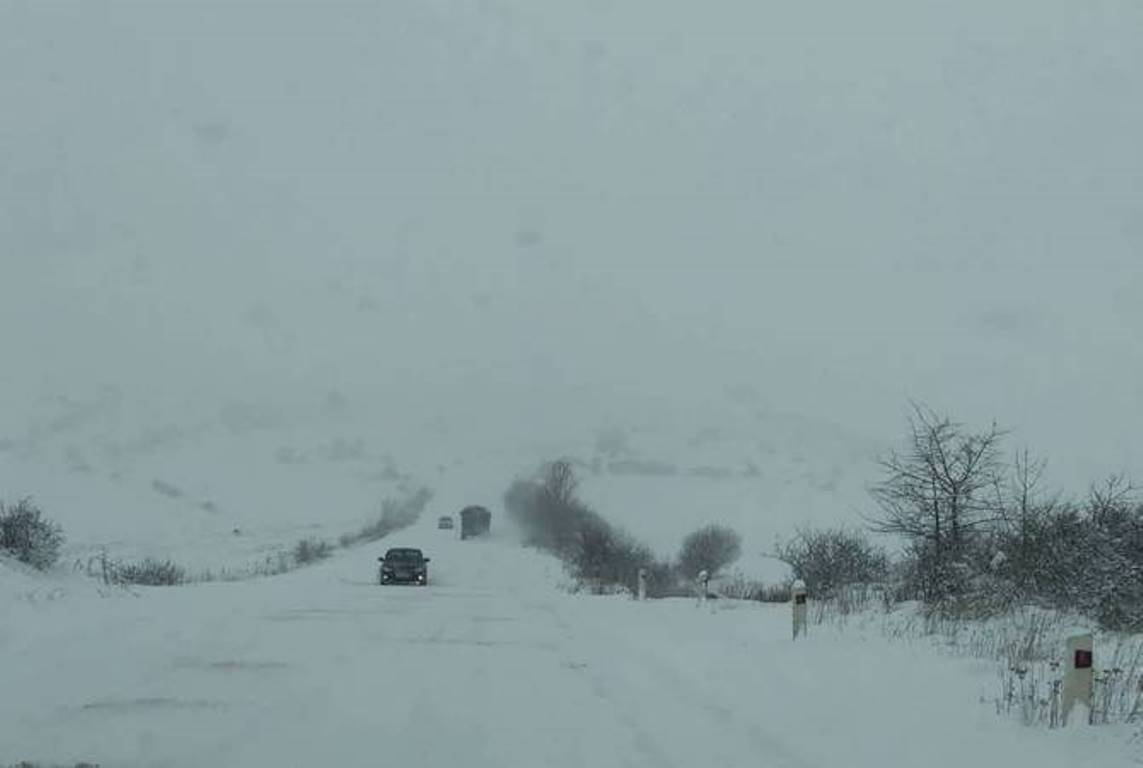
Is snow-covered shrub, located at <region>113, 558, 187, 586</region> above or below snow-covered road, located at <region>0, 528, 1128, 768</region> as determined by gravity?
above

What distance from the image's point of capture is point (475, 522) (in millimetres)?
106938

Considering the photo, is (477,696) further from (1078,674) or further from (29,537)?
(29,537)

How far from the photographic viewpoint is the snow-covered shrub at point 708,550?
303ft

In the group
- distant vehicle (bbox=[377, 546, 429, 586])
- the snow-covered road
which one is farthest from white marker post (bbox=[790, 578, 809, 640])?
distant vehicle (bbox=[377, 546, 429, 586])

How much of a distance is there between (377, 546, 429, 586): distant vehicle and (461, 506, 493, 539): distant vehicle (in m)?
61.7

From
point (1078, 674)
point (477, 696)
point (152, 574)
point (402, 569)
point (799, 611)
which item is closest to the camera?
point (1078, 674)

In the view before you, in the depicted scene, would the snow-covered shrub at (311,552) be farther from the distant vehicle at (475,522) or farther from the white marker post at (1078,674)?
the white marker post at (1078,674)

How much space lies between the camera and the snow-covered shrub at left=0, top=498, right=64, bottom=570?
903 inches

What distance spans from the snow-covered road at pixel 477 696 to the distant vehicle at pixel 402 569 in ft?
74.6

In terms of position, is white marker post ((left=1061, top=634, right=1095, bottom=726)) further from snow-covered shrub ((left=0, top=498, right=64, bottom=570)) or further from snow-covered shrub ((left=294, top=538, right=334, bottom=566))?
snow-covered shrub ((left=294, top=538, right=334, bottom=566))

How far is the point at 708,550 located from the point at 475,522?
73.3 ft

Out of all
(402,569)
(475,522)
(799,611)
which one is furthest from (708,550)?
(799,611)

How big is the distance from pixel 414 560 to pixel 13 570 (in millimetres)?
24177

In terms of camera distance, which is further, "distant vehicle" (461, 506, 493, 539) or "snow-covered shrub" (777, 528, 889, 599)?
"distant vehicle" (461, 506, 493, 539)
